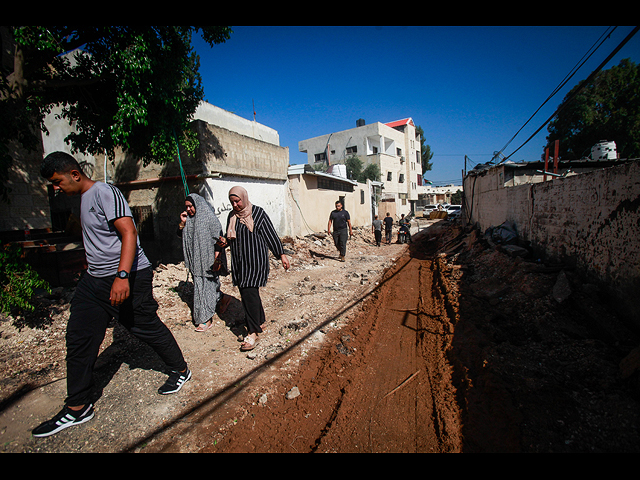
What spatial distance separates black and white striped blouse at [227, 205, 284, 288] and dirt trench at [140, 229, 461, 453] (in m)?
0.96

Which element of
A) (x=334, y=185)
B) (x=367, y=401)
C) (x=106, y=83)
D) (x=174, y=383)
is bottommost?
(x=367, y=401)

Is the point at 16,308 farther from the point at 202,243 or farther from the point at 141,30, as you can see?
the point at 141,30

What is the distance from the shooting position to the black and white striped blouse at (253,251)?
11.1ft

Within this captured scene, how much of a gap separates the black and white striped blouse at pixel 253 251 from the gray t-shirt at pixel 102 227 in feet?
4.18

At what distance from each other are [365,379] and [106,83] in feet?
21.6

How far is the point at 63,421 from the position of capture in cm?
213

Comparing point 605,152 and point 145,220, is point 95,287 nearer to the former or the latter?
point 145,220

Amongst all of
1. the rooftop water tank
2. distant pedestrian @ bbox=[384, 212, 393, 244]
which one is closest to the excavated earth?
distant pedestrian @ bbox=[384, 212, 393, 244]

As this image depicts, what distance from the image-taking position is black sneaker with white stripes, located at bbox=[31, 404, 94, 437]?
2.08 metres

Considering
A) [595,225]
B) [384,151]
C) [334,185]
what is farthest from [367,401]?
[384,151]

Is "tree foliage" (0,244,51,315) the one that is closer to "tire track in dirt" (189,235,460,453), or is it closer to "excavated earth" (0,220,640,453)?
"excavated earth" (0,220,640,453)
